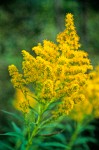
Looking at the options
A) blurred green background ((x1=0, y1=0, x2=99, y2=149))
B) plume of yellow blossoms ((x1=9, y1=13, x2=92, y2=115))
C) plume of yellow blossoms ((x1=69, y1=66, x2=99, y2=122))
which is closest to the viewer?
plume of yellow blossoms ((x1=9, y1=13, x2=92, y2=115))

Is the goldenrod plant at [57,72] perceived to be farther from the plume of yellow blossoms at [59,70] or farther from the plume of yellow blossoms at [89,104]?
the plume of yellow blossoms at [89,104]

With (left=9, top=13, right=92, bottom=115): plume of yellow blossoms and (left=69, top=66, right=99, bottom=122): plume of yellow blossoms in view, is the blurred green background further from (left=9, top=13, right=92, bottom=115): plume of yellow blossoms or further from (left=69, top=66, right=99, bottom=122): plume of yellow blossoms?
(left=9, top=13, right=92, bottom=115): plume of yellow blossoms

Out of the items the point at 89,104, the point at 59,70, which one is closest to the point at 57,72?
the point at 59,70

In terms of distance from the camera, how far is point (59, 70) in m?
3.50

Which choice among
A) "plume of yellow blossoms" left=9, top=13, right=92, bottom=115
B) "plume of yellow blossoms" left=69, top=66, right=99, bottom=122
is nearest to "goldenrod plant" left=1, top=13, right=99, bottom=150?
"plume of yellow blossoms" left=9, top=13, right=92, bottom=115

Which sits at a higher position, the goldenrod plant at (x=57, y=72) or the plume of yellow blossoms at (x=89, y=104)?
the plume of yellow blossoms at (x=89, y=104)

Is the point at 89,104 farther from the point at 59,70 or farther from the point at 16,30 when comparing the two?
the point at 16,30

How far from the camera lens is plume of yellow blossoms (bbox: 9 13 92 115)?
352 cm

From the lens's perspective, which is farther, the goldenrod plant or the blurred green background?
the blurred green background

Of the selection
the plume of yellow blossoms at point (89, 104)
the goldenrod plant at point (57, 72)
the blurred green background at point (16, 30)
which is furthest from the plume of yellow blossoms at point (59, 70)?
the blurred green background at point (16, 30)

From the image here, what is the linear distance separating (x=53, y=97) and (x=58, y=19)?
911 centimetres

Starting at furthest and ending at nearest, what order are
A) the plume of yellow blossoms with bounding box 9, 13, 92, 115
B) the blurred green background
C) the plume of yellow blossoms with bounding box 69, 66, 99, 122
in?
the blurred green background, the plume of yellow blossoms with bounding box 69, 66, 99, 122, the plume of yellow blossoms with bounding box 9, 13, 92, 115

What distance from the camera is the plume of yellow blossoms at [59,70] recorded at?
352 centimetres

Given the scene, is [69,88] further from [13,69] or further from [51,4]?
[51,4]
